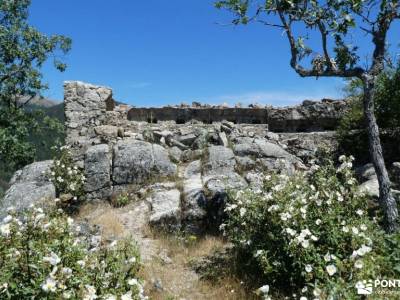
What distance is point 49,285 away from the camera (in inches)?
121

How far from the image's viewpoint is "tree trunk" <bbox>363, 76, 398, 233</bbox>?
252 inches

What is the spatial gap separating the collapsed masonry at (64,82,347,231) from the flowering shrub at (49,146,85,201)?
0.72ft

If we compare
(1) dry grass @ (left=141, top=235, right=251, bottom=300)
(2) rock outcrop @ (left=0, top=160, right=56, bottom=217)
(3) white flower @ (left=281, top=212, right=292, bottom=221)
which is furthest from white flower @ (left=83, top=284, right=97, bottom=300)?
(2) rock outcrop @ (left=0, top=160, right=56, bottom=217)

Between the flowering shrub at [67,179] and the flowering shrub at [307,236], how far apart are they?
13.9 feet

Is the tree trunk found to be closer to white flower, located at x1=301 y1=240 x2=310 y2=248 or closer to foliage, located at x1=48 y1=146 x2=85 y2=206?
white flower, located at x1=301 y1=240 x2=310 y2=248

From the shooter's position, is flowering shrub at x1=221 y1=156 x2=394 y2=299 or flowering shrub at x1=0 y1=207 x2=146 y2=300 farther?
flowering shrub at x1=221 y1=156 x2=394 y2=299

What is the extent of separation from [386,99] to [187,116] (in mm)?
5921

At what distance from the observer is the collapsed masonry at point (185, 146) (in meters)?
8.69

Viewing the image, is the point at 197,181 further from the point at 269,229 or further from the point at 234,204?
the point at 269,229

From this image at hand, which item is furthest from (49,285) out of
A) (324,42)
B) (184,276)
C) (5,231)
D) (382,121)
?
(382,121)

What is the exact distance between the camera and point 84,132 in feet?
40.5

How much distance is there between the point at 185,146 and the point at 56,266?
8.35 meters

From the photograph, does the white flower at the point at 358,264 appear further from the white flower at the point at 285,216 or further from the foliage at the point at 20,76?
the foliage at the point at 20,76

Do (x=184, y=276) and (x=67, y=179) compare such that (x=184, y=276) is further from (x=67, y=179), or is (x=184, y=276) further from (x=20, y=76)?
(x=20, y=76)
